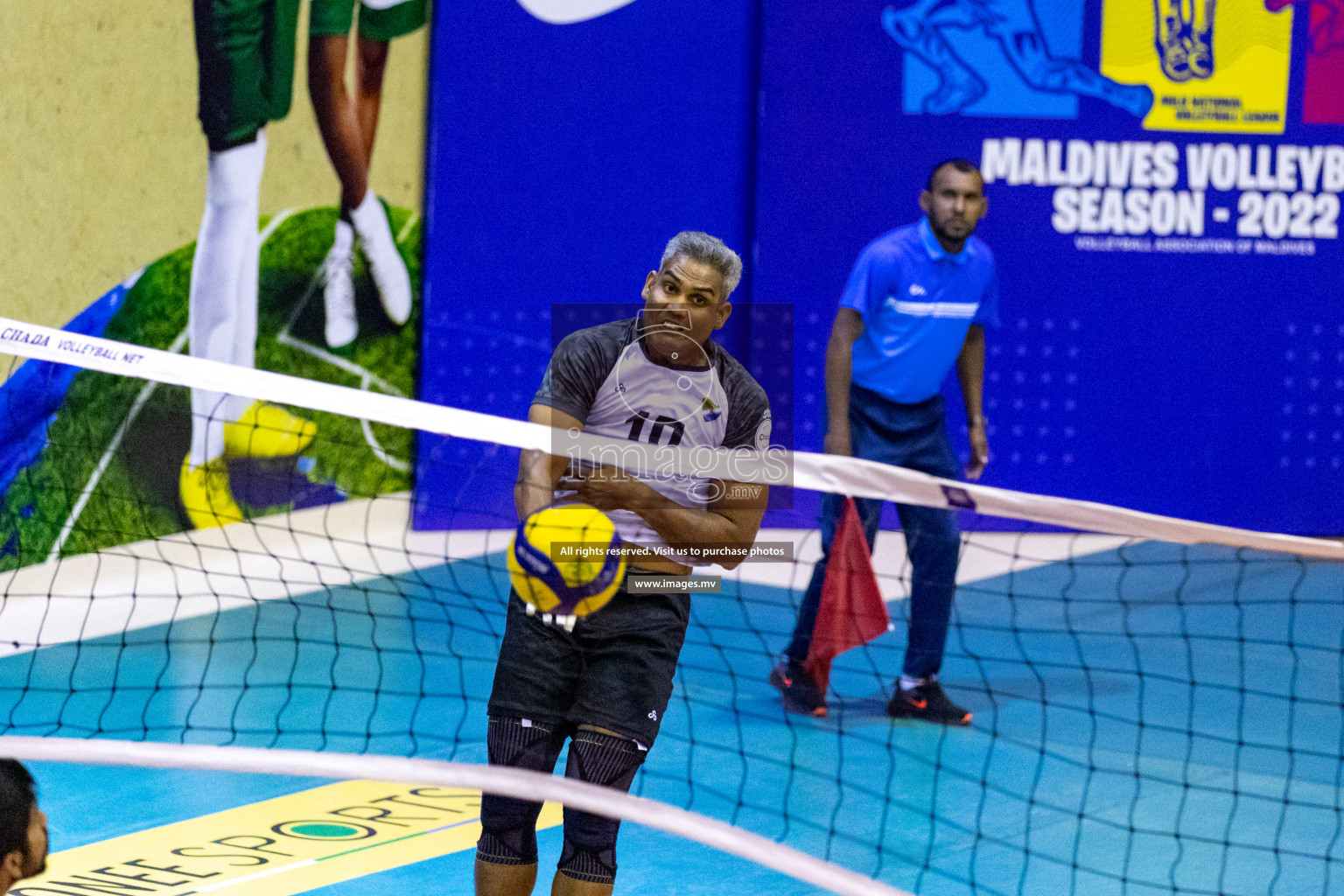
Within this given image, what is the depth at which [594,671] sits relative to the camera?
3.63m

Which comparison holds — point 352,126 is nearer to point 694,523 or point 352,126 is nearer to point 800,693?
point 800,693

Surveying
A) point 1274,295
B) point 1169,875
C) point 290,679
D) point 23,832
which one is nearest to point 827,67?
point 1274,295

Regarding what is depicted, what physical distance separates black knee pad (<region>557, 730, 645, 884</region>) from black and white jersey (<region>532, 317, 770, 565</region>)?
473 millimetres

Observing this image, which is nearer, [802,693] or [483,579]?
[802,693]

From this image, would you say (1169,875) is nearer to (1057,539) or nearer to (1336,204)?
(1057,539)

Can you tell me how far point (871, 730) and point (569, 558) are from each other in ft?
9.36

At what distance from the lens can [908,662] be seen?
20.2 ft

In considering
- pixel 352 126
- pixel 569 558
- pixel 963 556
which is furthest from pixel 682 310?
pixel 963 556

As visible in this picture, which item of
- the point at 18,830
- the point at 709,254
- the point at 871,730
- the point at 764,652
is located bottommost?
the point at 871,730

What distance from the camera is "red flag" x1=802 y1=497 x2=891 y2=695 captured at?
232 inches

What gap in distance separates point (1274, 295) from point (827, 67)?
3.16 metres

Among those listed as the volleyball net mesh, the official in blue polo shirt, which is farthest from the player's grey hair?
the official in blue polo shirt

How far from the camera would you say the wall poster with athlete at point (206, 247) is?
24.0 ft

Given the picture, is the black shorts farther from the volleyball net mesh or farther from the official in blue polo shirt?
the official in blue polo shirt
